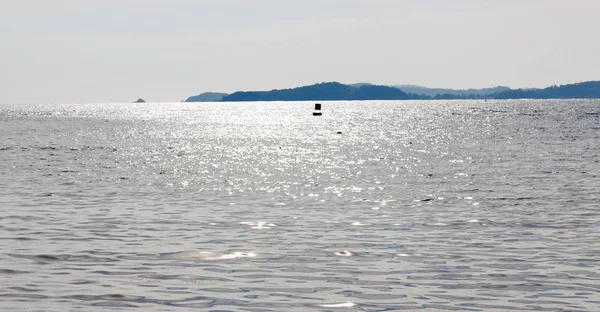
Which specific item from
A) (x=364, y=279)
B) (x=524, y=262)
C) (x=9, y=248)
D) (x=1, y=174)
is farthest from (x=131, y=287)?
(x=1, y=174)

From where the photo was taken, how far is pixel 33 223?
31.5 metres

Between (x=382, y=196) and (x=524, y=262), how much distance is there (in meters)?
20.0

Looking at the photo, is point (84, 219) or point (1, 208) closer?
point (84, 219)

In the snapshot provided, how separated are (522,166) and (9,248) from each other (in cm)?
4583

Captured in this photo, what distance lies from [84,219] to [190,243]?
7.73 m

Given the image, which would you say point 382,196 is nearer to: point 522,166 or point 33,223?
point 33,223

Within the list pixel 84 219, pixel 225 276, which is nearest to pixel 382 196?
pixel 84 219

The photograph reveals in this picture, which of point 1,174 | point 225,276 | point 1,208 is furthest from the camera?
point 1,174

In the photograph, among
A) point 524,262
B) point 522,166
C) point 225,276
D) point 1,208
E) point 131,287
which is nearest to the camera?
point 131,287

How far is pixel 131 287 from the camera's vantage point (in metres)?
19.6

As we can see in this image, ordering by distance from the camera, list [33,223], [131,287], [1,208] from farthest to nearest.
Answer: [1,208], [33,223], [131,287]

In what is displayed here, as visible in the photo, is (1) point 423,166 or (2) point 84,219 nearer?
(2) point 84,219

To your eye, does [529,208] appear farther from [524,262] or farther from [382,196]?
[524,262]

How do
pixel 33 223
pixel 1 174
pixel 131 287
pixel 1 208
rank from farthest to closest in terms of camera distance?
pixel 1 174, pixel 1 208, pixel 33 223, pixel 131 287
